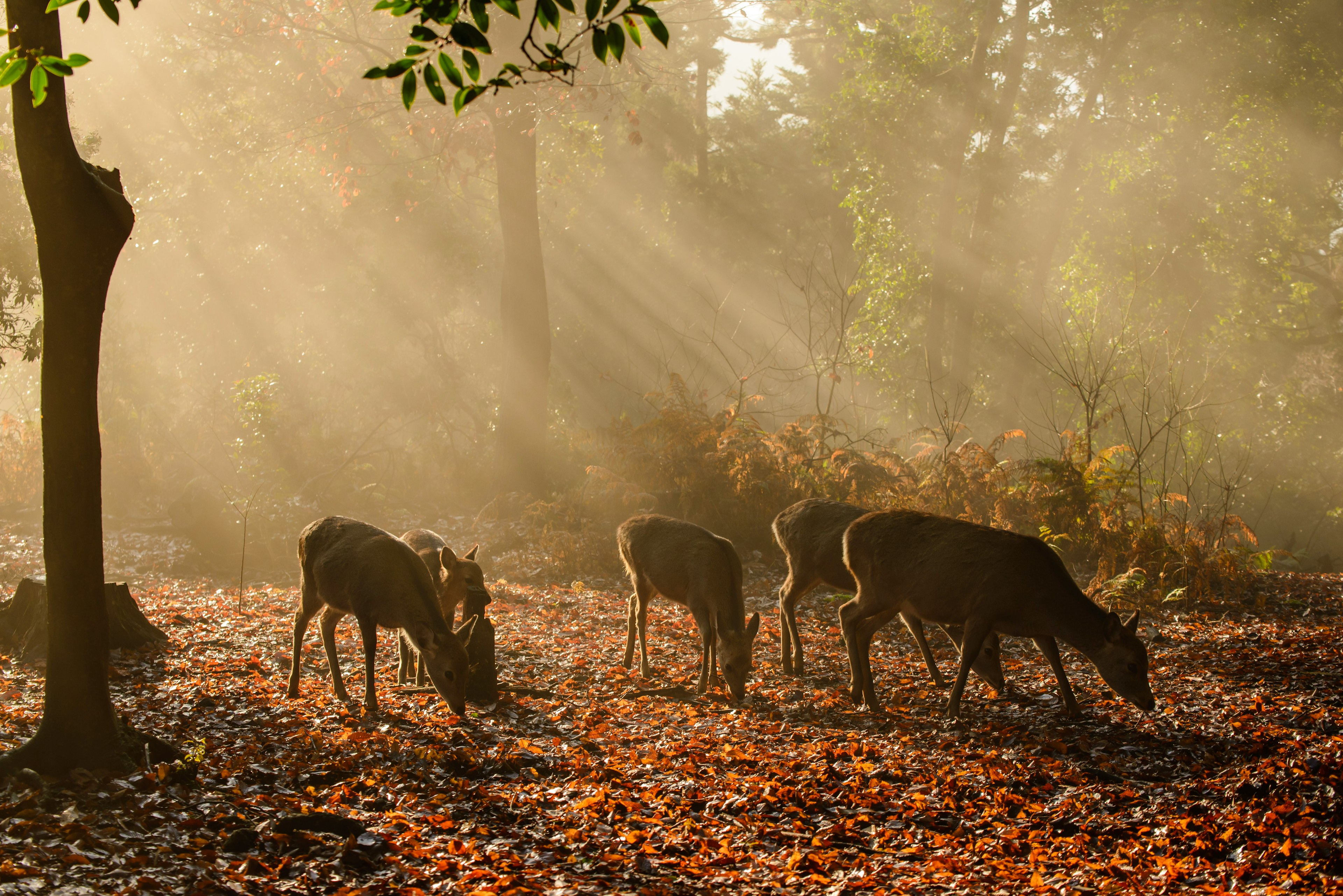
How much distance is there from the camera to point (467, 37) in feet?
10.3

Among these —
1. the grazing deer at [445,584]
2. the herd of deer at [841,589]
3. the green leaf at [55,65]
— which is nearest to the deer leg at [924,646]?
the herd of deer at [841,589]

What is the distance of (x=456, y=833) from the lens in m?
5.38

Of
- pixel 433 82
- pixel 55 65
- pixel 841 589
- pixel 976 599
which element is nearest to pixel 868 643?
pixel 976 599

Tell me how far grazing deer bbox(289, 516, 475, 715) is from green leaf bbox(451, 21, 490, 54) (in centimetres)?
570

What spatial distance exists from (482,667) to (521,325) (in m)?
13.0

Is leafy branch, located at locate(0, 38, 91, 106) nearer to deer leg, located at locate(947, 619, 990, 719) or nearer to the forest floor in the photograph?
the forest floor

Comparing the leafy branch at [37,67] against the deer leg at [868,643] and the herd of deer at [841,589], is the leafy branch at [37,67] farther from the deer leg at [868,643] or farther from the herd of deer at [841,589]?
the deer leg at [868,643]

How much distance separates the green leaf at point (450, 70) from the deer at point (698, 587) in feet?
19.8

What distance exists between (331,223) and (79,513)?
2336 centimetres

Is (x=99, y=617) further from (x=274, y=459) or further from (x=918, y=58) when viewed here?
(x=918, y=58)

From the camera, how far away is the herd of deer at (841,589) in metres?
7.71

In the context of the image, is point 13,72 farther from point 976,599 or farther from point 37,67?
point 976,599

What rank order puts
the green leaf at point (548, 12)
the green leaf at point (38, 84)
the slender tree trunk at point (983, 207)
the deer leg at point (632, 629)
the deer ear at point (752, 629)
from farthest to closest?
the slender tree trunk at point (983, 207)
the deer leg at point (632, 629)
the deer ear at point (752, 629)
the green leaf at point (38, 84)
the green leaf at point (548, 12)

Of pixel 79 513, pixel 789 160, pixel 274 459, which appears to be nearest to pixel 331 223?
pixel 274 459
